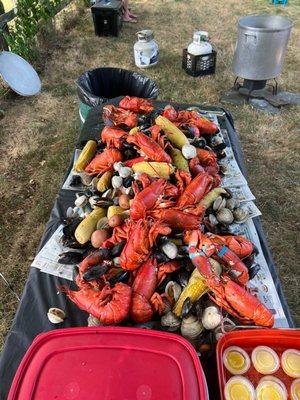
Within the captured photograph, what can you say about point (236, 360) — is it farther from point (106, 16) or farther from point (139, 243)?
point (106, 16)

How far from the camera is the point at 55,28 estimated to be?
20.2ft

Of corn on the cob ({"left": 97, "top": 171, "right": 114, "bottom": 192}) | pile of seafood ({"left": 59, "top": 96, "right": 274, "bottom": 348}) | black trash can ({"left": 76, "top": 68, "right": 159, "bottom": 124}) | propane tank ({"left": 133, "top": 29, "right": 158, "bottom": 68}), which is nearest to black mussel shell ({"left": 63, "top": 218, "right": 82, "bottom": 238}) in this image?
pile of seafood ({"left": 59, "top": 96, "right": 274, "bottom": 348})

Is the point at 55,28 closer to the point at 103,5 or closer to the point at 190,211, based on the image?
the point at 103,5

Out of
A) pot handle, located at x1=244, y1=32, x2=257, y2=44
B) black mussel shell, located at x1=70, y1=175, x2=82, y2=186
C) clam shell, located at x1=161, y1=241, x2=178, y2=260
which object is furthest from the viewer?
pot handle, located at x1=244, y1=32, x2=257, y2=44

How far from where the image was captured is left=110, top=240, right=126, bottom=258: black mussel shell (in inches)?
70.1

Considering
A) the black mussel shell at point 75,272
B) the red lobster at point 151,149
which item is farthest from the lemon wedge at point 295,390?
the red lobster at point 151,149

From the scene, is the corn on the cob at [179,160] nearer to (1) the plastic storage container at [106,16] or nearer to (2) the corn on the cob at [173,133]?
(2) the corn on the cob at [173,133]

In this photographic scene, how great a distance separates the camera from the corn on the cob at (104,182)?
2.26m

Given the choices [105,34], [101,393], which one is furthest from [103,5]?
[101,393]

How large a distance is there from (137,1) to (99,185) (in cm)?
733

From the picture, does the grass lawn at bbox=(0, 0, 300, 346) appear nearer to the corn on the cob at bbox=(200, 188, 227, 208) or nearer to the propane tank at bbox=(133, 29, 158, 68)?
the propane tank at bbox=(133, 29, 158, 68)

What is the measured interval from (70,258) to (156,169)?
29.9 inches

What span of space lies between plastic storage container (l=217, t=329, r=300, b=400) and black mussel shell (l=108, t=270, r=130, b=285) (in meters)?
0.57

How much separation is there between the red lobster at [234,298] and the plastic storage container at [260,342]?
16 cm
